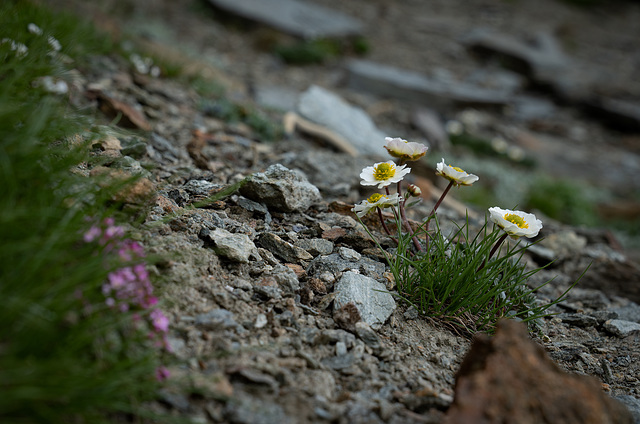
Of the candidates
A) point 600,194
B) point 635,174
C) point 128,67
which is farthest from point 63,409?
point 635,174

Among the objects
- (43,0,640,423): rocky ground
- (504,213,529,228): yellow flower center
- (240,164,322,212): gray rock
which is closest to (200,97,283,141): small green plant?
(43,0,640,423): rocky ground

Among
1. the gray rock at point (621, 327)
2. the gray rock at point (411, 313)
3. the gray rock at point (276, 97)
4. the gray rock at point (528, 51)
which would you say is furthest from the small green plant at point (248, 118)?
the gray rock at point (528, 51)

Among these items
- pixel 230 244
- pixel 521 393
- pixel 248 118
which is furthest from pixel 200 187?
pixel 248 118

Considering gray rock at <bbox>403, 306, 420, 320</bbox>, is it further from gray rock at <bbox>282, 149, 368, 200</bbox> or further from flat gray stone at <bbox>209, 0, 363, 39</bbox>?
flat gray stone at <bbox>209, 0, 363, 39</bbox>

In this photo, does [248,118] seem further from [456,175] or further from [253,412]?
[253,412]

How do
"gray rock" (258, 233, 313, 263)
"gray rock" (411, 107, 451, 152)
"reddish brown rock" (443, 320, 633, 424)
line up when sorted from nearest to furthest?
"reddish brown rock" (443, 320, 633, 424)
"gray rock" (258, 233, 313, 263)
"gray rock" (411, 107, 451, 152)

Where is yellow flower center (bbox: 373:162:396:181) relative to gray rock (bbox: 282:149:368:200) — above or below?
above

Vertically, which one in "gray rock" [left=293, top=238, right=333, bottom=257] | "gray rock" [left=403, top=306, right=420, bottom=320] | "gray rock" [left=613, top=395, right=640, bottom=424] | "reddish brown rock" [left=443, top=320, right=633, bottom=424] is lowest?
"gray rock" [left=293, top=238, right=333, bottom=257]
